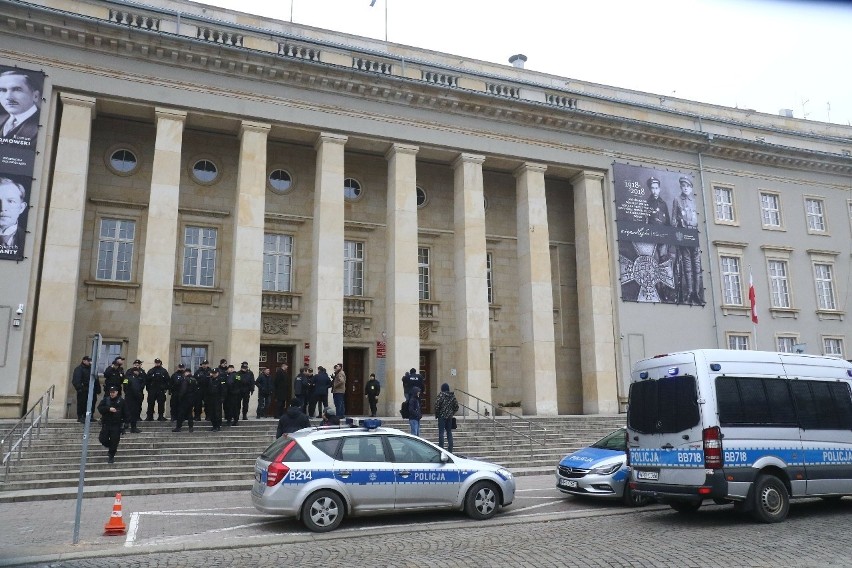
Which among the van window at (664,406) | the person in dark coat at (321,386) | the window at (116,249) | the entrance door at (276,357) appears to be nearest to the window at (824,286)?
the person in dark coat at (321,386)

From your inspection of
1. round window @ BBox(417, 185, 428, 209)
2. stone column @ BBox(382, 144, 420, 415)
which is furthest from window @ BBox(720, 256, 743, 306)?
stone column @ BBox(382, 144, 420, 415)

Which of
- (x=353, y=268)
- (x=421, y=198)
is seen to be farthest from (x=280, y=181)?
(x=421, y=198)

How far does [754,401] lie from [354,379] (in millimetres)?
17221

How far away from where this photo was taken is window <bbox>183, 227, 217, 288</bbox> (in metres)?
23.9

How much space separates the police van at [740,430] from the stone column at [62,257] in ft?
51.3

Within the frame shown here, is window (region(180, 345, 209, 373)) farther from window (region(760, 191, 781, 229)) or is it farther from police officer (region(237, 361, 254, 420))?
window (region(760, 191, 781, 229))

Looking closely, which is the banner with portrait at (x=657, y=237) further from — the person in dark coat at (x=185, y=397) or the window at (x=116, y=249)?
the window at (x=116, y=249)

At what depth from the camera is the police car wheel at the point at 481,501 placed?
35.6ft

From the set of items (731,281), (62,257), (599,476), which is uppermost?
(731,281)

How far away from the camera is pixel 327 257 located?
22.7 m

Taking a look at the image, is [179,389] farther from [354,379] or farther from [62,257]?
[354,379]

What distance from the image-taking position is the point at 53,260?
19422 mm

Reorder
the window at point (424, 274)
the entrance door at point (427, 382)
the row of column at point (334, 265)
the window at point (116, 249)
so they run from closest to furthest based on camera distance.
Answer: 1. the row of column at point (334, 265)
2. the window at point (116, 249)
3. the entrance door at point (427, 382)
4. the window at point (424, 274)

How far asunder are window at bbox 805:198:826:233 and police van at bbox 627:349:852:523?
903 inches
